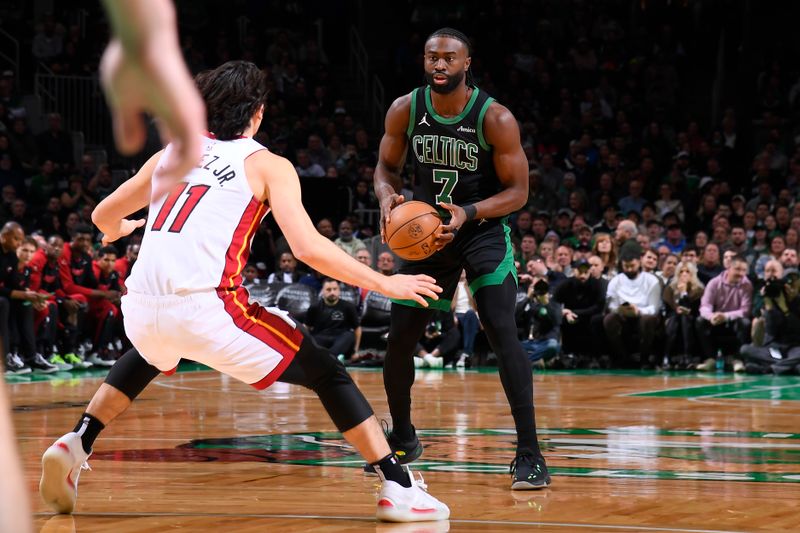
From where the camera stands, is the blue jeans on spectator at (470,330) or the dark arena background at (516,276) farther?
the blue jeans on spectator at (470,330)

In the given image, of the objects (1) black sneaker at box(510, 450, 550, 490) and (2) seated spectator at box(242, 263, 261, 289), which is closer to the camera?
(1) black sneaker at box(510, 450, 550, 490)

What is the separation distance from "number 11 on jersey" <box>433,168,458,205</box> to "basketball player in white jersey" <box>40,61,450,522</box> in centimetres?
145

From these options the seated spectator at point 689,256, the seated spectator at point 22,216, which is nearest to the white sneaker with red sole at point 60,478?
the seated spectator at point 689,256

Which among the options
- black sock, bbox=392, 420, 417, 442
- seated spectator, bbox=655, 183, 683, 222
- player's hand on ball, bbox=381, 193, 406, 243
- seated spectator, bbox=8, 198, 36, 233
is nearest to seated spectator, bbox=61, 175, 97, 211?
seated spectator, bbox=8, 198, 36, 233

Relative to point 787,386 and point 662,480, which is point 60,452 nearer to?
point 662,480

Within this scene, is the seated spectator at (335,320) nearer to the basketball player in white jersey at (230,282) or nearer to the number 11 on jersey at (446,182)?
the number 11 on jersey at (446,182)

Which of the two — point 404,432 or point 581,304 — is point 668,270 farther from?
point 404,432

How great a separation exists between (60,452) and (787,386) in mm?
8714

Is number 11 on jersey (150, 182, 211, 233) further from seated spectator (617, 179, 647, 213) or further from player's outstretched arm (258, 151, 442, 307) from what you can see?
seated spectator (617, 179, 647, 213)

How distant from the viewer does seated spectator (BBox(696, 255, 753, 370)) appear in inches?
554

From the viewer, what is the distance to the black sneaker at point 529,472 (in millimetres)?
5062


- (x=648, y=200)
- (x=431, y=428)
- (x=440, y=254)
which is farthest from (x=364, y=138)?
(x=440, y=254)

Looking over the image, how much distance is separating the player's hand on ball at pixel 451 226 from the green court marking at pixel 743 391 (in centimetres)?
548

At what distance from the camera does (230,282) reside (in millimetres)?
4219
